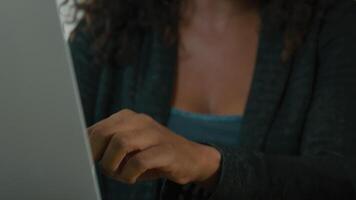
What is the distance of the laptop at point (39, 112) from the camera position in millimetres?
250

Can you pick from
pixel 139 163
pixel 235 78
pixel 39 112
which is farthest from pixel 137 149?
pixel 235 78

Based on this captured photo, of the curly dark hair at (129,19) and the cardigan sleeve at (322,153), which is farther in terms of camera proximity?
the curly dark hair at (129,19)

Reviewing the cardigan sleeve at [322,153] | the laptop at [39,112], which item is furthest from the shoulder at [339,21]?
the laptop at [39,112]

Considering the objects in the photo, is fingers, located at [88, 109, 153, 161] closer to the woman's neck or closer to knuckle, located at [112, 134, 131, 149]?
knuckle, located at [112, 134, 131, 149]

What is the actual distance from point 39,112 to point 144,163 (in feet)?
0.51

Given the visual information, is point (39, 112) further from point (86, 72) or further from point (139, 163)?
point (86, 72)

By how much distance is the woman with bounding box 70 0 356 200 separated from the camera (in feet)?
2.05

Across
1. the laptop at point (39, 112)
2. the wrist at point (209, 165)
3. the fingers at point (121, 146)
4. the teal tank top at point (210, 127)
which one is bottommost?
the teal tank top at point (210, 127)

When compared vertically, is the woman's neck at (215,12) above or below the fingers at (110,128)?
below

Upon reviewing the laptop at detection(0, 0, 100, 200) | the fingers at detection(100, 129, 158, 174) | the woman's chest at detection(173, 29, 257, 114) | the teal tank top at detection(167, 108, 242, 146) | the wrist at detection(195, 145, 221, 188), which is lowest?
the teal tank top at detection(167, 108, 242, 146)

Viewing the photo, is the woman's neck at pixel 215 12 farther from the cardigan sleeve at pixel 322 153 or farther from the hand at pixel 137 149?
the hand at pixel 137 149

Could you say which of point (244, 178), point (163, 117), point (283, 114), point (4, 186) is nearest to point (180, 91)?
point (163, 117)

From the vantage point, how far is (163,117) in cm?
79

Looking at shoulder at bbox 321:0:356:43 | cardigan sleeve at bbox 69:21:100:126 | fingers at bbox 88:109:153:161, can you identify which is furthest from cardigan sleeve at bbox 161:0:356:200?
cardigan sleeve at bbox 69:21:100:126
